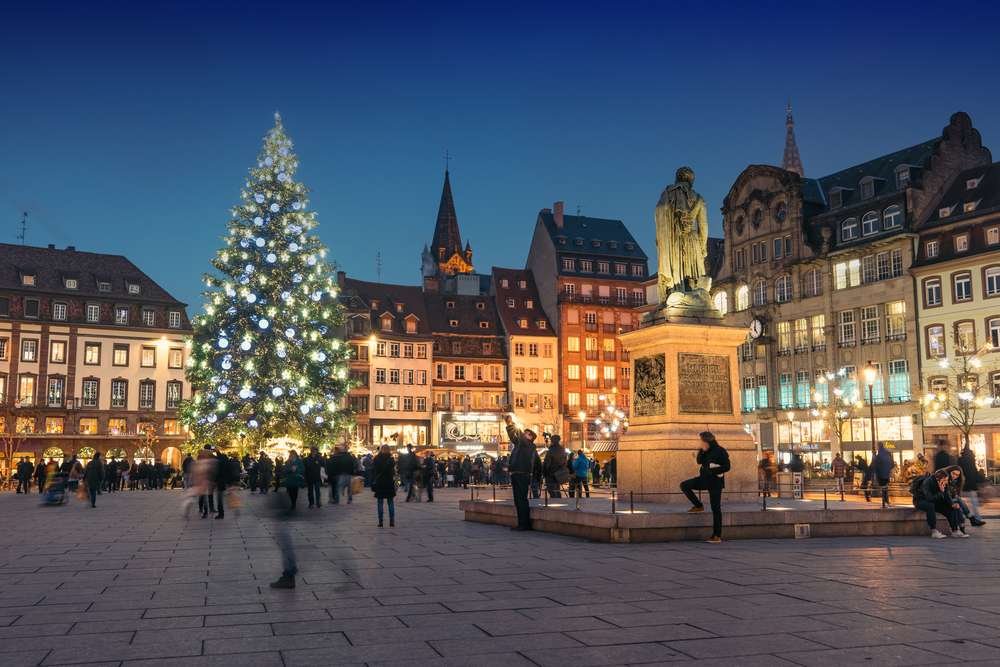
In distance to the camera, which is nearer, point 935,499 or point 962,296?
point 935,499

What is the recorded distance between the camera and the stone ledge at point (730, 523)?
14.0m

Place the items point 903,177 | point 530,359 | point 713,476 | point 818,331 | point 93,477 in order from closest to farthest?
point 713,476 < point 93,477 < point 903,177 < point 818,331 < point 530,359

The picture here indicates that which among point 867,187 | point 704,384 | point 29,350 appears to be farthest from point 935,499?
point 29,350

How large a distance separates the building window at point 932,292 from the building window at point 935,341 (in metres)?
1.31

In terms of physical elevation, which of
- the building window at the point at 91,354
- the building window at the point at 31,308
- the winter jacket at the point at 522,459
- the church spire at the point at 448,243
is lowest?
the winter jacket at the point at 522,459

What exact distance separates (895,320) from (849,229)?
7405mm

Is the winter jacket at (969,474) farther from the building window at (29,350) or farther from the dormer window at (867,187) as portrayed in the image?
the building window at (29,350)

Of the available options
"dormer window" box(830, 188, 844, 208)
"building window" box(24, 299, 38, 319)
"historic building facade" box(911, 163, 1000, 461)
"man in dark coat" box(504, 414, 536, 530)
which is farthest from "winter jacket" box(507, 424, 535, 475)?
"building window" box(24, 299, 38, 319)

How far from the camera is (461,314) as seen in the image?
3585 inches

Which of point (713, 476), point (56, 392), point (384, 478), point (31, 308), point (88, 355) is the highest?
point (31, 308)

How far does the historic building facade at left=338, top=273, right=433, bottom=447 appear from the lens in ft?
273

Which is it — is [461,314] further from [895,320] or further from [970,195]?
[970,195]

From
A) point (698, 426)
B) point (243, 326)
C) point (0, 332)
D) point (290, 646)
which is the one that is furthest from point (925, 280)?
point (0, 332)

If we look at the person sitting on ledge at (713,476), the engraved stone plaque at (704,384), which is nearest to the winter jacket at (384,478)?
the engraved stone plaque at (704,384)
